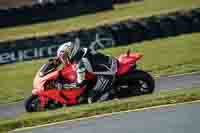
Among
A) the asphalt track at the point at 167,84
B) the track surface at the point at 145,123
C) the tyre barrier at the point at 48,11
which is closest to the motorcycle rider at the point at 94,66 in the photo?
the asphalt track at the point at 167,84

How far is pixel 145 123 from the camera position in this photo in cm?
1059

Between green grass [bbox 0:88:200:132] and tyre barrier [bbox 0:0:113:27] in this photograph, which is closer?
green grass [bbox 0:88:200:132]

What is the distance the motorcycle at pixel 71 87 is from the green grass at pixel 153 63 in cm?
258

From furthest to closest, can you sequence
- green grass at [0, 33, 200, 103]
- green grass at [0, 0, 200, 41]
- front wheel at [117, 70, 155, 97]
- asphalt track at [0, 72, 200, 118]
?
green grass at [0, 0, 200, 41] < green grass at [0, 33, 200, 103] < asphalt track at [0, 72, 200, 118] < front wheel at [117, 70, 155, 97]

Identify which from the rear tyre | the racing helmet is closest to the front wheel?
the racing helmet

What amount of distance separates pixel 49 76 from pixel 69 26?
13.3 meters

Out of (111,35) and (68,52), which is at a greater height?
(68,52)

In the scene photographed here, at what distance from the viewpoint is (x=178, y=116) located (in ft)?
35.3

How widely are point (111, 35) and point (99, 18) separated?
6.52 metres

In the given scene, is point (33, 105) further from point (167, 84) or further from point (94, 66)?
point (167, 84)

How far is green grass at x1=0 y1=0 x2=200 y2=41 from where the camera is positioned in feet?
88.6

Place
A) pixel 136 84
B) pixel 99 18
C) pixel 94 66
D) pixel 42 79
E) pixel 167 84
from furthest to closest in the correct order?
pixel 99 18
pixel 167 84
pixel 42 79
pixel 94 66
pixel 136 84

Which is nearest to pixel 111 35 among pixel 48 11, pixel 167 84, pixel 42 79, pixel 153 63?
pixel 153 63

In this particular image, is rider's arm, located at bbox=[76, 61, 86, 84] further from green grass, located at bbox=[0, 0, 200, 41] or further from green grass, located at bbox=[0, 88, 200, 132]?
green grass, located at bbox=[0, 0, 200, 41]
